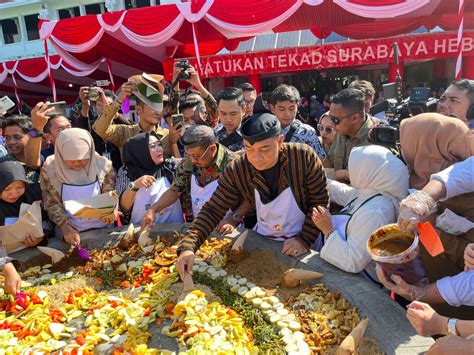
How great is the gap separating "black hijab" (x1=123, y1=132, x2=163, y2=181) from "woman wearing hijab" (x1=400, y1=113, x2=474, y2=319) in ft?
6.16

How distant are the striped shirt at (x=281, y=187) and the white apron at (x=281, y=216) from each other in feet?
0.11

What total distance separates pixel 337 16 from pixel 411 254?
315 inches

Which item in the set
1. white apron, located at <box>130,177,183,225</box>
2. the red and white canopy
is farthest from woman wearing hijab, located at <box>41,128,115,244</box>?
the red and white canopy

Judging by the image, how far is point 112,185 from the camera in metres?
3.05

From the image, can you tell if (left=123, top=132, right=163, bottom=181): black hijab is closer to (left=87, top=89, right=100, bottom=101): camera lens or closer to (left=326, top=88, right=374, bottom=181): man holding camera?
(left=326, top=88, right=374, bottom=181): man holding camera

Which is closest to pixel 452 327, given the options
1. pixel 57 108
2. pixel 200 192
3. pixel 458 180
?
pixel 458 180

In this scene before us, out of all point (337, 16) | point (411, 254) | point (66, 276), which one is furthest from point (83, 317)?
point (337, 16)

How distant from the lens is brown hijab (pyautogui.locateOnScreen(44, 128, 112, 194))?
2.79m

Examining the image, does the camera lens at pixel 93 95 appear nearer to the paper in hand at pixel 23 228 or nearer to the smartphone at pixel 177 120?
the smartphone at pixel 177 120

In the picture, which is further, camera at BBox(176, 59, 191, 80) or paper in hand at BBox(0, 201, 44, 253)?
camera at BBox(176, 59, 191, 80)

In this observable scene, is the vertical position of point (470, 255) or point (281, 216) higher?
point (470, 255)

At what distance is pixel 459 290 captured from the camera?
1.53m

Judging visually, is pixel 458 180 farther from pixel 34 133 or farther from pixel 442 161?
pixel 34 133

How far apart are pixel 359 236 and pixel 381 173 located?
0.34 meters
